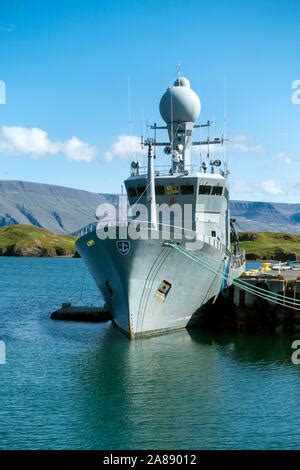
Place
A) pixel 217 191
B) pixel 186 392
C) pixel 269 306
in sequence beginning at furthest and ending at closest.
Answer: pixel 217 191
pixel 269 306
pixel 186 392

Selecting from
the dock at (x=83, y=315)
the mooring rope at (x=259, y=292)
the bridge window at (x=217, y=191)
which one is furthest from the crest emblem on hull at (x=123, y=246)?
the dock at (x=83, y=315)

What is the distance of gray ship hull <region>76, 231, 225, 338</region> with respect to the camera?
→ 3066 centimetres

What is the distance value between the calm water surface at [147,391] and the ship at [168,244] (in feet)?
6.45

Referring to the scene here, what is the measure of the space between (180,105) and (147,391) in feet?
85.1

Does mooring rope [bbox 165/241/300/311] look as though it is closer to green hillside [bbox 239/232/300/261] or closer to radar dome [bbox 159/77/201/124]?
radar dome [bbox 159/77/201/124]

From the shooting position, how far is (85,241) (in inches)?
1330

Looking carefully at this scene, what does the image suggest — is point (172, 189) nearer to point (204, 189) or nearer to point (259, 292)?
point (204, 189)

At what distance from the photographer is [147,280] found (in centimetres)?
3109

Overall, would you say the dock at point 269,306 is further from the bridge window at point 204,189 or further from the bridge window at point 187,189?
the bridge window at point 187,189

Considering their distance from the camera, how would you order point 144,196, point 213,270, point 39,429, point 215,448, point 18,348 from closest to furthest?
1. point 215,448
2. point 39,429
3. point 18,348
4. point 213,270
5. point 144,196

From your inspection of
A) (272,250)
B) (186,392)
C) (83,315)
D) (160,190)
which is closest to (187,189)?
(160,190)

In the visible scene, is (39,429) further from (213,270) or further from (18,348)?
(213,270)

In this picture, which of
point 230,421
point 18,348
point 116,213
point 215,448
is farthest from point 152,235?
point 215,448

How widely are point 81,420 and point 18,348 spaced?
13.1 metres
